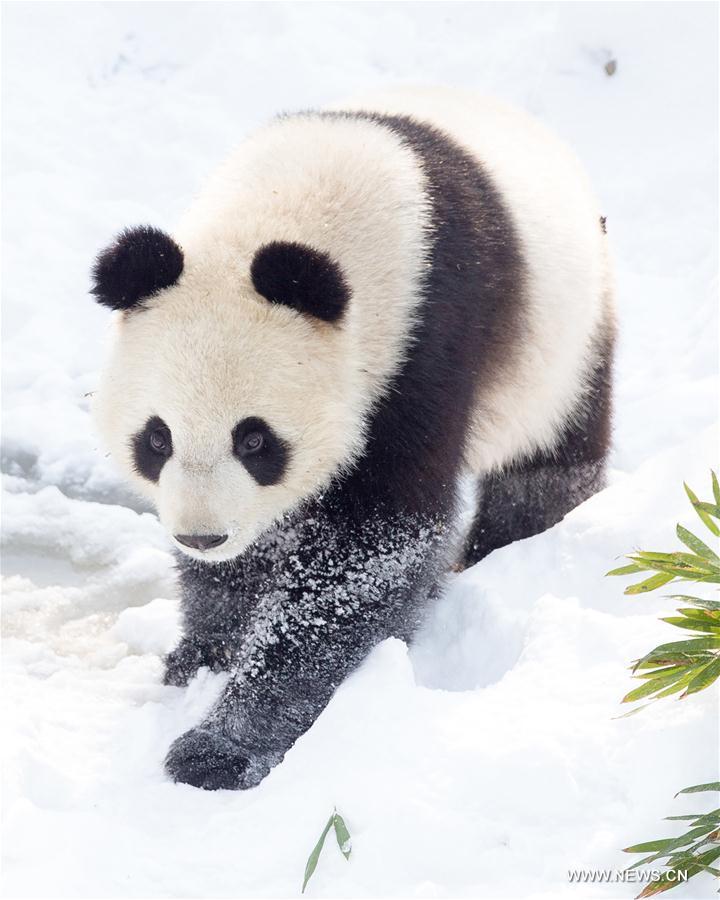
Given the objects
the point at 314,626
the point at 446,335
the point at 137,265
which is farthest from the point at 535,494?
the point at 137,265

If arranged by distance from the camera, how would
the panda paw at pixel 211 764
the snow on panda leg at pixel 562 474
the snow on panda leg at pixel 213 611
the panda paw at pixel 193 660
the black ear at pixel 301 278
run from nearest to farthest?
the black ear at pixel 301 278
the panda paw at pixel 211 764
the snow on panda leg at pixel 213 611
the panda paw at pixel 193 660
the snow on panda leg at pixel 562 474

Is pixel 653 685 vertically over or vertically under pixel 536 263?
under

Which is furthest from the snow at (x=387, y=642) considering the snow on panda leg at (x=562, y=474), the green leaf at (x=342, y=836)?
the snow on panda leg at (x=562, y=474)

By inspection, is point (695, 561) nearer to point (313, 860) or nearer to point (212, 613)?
point (313, 860)

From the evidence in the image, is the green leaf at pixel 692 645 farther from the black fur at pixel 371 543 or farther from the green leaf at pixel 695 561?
the black fur at pixel 371 543

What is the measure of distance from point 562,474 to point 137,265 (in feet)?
6.37

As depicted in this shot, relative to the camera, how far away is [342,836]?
233 centimetres

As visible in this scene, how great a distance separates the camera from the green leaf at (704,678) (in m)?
2.31

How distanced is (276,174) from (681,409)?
2473 mm

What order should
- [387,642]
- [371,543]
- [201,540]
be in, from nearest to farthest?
1. [201,540]
2. [387,642]
3. [371,543]

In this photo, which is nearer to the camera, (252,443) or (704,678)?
(704,678)

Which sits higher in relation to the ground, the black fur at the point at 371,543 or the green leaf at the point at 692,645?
the green leaf at the point at 692,645

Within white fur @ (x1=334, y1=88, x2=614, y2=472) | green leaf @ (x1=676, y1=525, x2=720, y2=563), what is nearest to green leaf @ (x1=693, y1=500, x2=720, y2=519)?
green leaf @ (x1=676, y1=525, x2=720, y2=563)

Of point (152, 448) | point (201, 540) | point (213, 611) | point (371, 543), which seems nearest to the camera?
point (201, 540)
